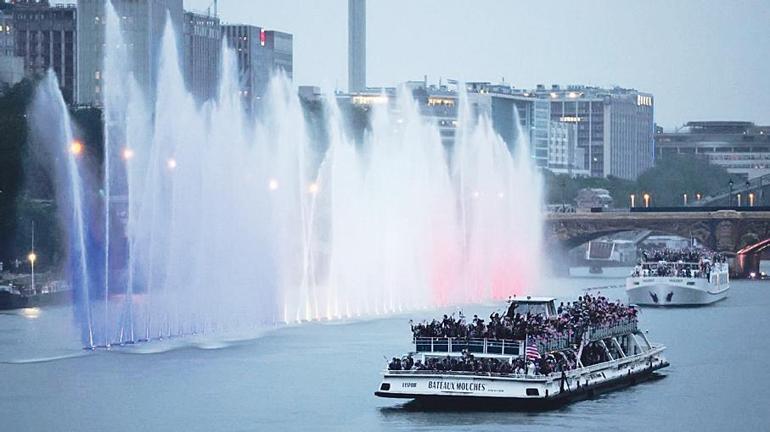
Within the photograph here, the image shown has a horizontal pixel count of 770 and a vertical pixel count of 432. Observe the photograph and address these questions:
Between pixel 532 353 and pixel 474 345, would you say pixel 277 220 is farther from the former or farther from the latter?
pixel 532 353

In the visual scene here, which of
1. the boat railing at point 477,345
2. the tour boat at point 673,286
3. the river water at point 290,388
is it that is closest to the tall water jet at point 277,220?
the river water at point 290,388

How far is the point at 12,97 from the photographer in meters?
138

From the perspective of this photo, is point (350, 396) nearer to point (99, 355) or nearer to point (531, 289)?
point (99, 355)

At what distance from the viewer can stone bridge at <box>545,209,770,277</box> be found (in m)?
159

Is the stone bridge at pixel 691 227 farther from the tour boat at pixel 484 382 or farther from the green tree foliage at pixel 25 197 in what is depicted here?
the tour boat at pixel 484 382

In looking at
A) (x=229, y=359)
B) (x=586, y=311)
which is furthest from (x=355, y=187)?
(x=586, y=311)

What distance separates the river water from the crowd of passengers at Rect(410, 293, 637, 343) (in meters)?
2.25

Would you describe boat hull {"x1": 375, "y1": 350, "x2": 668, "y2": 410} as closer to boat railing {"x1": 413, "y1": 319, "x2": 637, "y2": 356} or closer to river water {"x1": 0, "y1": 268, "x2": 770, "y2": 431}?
river water {"x1": 0, "y1": 268, "x2": 770, "y2": 431}

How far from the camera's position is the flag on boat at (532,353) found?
5903 centimetres

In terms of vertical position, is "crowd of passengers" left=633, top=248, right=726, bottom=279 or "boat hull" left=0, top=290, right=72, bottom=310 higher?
"crowd of passengers" left=633, top=248, right=726, bottom=279

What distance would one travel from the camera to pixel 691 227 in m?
161

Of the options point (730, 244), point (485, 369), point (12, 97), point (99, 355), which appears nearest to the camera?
point (485, 369)

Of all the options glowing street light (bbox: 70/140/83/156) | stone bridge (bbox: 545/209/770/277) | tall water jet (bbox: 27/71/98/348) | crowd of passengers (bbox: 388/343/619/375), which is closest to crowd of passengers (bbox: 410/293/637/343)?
crowd of passengers (bbox: 388/343/619/375)

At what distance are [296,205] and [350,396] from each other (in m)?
41.4
